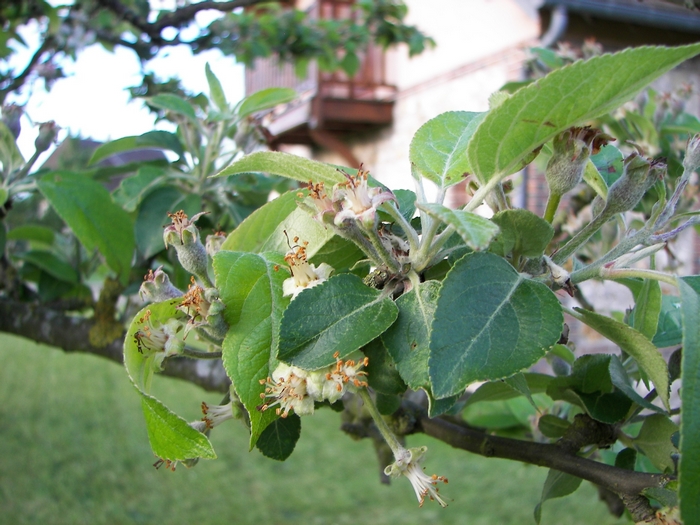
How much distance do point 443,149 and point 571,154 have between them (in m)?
0.16

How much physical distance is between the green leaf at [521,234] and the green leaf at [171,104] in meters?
0.90

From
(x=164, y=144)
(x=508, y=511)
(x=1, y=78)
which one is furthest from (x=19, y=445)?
(x=164, y=144)

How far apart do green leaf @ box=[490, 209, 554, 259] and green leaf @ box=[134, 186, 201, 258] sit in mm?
871

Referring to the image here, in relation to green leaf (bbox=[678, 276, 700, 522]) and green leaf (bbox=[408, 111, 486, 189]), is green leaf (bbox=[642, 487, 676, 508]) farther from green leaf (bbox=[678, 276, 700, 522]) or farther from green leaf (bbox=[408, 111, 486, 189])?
green leaf (bbox=[408, 111, 486, 189])

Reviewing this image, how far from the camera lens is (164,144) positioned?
60.0 inches

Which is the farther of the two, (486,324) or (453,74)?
(453,74)

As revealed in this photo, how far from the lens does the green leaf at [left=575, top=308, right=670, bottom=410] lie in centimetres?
65

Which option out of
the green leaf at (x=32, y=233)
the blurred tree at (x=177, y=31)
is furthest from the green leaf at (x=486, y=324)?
the blurred tree at (x=177, y=31)

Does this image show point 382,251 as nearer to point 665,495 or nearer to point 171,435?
point 171,435

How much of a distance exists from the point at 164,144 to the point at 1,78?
181 cm

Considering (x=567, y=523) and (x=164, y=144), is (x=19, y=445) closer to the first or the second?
(x=567, y=523)

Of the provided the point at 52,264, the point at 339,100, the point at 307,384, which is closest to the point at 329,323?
the point at 307,384

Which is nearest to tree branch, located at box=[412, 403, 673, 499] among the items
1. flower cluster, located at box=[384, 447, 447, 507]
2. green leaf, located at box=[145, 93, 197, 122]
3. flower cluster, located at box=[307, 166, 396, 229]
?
flower cluster, located at box=[384, 447, 447, 507]

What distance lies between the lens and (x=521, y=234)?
25.2 inches
